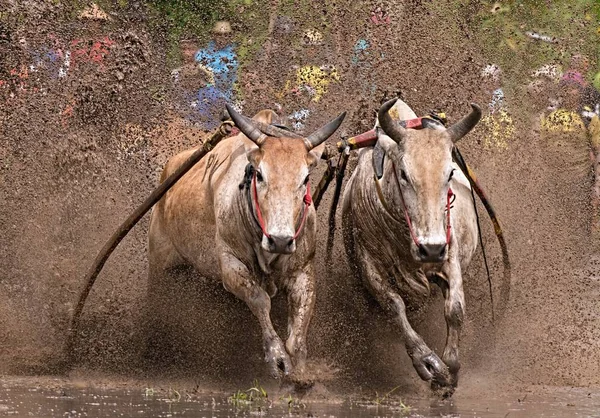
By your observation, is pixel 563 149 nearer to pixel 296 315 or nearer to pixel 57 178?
pixel 57 178

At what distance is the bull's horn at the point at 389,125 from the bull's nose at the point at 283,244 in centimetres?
98

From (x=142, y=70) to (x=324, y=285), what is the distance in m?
3.12

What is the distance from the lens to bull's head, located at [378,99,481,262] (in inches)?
301

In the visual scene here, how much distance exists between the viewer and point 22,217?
10.5 meters

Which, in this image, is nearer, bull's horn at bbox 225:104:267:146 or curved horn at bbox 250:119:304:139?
bull's horn at bbox 225:104:267:146

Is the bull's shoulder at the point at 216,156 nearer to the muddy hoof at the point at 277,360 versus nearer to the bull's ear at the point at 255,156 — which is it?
the bull's ear at the point at 255,156

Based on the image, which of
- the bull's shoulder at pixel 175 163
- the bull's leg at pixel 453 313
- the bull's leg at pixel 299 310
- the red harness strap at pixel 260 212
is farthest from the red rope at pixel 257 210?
the bull's shoulder at pixel 175 163

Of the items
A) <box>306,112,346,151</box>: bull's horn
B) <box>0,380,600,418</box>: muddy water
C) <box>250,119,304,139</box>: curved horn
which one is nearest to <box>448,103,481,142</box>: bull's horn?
<box>306,112,346,151</box>: bull's horn

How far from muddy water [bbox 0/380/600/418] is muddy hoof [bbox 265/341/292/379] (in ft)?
0.50

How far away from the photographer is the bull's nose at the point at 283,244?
7461 millimetres

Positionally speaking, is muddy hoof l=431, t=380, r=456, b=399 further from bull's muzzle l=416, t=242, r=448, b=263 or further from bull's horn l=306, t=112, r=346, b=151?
bull's horn l=306, t=112, r=346, b=151

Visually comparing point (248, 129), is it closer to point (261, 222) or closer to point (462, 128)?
point (261, 222)

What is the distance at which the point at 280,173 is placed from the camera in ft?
25.5

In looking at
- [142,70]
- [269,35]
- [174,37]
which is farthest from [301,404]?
[174,37]
